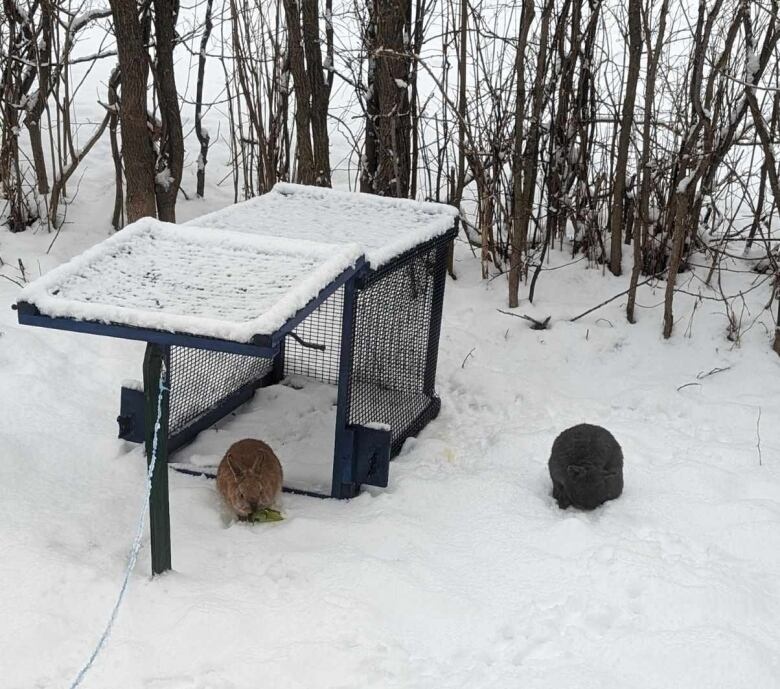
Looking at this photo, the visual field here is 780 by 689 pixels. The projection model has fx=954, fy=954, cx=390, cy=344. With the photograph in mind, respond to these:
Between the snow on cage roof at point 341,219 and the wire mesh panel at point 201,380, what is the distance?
685 millimetres

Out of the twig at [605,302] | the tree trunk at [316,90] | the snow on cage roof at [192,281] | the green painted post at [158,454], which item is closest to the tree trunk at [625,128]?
the twig at [605,302]

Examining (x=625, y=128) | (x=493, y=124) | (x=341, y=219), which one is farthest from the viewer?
(x=493, y=124)

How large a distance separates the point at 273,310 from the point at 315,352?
2.62 metres

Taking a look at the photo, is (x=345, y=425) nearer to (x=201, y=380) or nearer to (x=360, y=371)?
(x=360, y=371)

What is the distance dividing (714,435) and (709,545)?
3.87 ft

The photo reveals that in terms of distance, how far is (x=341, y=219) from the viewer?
5047 millimetres

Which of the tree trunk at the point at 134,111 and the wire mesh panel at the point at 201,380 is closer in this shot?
the wire mesh panel at the point at 201,380

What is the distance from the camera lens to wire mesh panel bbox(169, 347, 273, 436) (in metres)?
4.90

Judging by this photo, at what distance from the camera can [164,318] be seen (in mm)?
3162

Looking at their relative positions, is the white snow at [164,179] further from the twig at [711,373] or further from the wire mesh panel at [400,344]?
the twig at [711,373]

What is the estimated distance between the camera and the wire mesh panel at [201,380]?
4902 millimetres

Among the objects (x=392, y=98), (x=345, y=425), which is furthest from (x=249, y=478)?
(x=392, y=98)

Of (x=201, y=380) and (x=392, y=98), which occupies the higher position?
(x=392, y=98)

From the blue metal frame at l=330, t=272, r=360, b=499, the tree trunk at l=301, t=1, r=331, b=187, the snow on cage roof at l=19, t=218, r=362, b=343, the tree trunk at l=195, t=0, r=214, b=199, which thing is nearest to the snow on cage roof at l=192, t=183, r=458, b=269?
the blue metal frame at l=330, t=272, r=360, b=499
